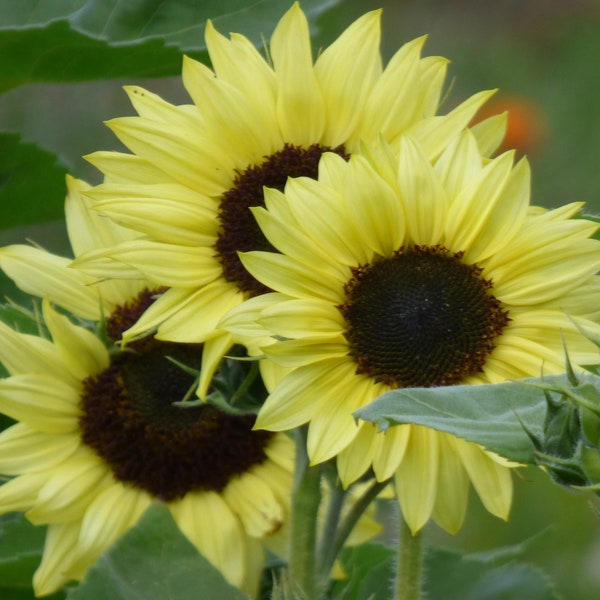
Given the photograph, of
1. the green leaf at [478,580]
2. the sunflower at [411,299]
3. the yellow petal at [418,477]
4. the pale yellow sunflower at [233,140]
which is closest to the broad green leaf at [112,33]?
the pale yellow sunflower at [233,140]

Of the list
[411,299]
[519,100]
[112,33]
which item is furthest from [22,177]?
[519,100]

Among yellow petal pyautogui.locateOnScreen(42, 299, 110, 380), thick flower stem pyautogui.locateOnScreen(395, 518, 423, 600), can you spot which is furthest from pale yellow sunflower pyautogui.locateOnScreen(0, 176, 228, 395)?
thick flower stem pyautogui.locateOnScreen(395, 518, 423, 600)

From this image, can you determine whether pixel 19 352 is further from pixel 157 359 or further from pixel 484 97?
pixel 484 97

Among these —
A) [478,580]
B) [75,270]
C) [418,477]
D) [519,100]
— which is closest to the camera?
[418,477]

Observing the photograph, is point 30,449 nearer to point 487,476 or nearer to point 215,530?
point 215,530

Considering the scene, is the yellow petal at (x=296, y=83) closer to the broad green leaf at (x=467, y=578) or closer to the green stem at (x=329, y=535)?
the green stem at (x=329, y=535)
